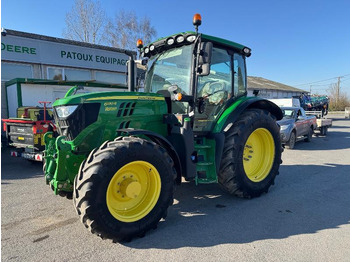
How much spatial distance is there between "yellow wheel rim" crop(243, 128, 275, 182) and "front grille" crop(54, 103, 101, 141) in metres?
2.70

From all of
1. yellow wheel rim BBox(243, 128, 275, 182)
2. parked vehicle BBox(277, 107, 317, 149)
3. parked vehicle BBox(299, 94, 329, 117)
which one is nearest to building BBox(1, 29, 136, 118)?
parked vehicle BBox(277, 107, 317, 149)

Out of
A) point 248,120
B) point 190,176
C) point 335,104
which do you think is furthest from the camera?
point 335,104

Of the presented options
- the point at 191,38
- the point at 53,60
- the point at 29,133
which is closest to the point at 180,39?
the point at 191,38

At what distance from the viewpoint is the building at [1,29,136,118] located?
11305 millimetres

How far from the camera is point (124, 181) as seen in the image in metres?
3.06

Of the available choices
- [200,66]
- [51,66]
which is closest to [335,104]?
[51,66]

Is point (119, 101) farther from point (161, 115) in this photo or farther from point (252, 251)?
point (252, 251)

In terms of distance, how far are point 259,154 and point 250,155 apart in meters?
0.29

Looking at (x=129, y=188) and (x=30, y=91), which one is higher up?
(x=30, y=91)

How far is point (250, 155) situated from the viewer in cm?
467

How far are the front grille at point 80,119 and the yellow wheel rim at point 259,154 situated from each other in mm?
2696

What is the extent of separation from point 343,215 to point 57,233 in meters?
3.88

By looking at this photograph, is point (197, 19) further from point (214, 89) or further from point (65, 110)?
point (65, 110)

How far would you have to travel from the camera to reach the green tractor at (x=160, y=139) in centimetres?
286
